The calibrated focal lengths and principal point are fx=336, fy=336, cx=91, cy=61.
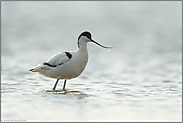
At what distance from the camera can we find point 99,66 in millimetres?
12984

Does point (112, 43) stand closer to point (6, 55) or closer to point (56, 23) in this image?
point (6, 55)

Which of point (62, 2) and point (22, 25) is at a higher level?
point (62, 2)

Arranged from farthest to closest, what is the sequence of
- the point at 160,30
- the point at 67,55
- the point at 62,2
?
the point at 62,2 < the point at 160,30 < the point at 67,55

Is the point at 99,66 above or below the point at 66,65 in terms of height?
above

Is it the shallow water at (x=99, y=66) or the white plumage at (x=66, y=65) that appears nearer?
the shallow water at (x=99, y=66)

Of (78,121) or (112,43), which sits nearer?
(78,121)

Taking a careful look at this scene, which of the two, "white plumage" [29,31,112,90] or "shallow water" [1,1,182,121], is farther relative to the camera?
"white plumage" [29,31,112,90]

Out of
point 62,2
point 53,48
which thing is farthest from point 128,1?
point 53,48

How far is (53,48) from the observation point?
1706 centimetres

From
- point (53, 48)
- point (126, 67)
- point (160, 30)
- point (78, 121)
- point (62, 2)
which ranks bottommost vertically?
point (78, 121)

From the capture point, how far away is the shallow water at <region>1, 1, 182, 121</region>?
→ 650 centimetres

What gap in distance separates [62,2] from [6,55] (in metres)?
26.6

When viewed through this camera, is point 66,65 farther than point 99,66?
No

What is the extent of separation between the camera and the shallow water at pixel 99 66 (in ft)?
21.3
